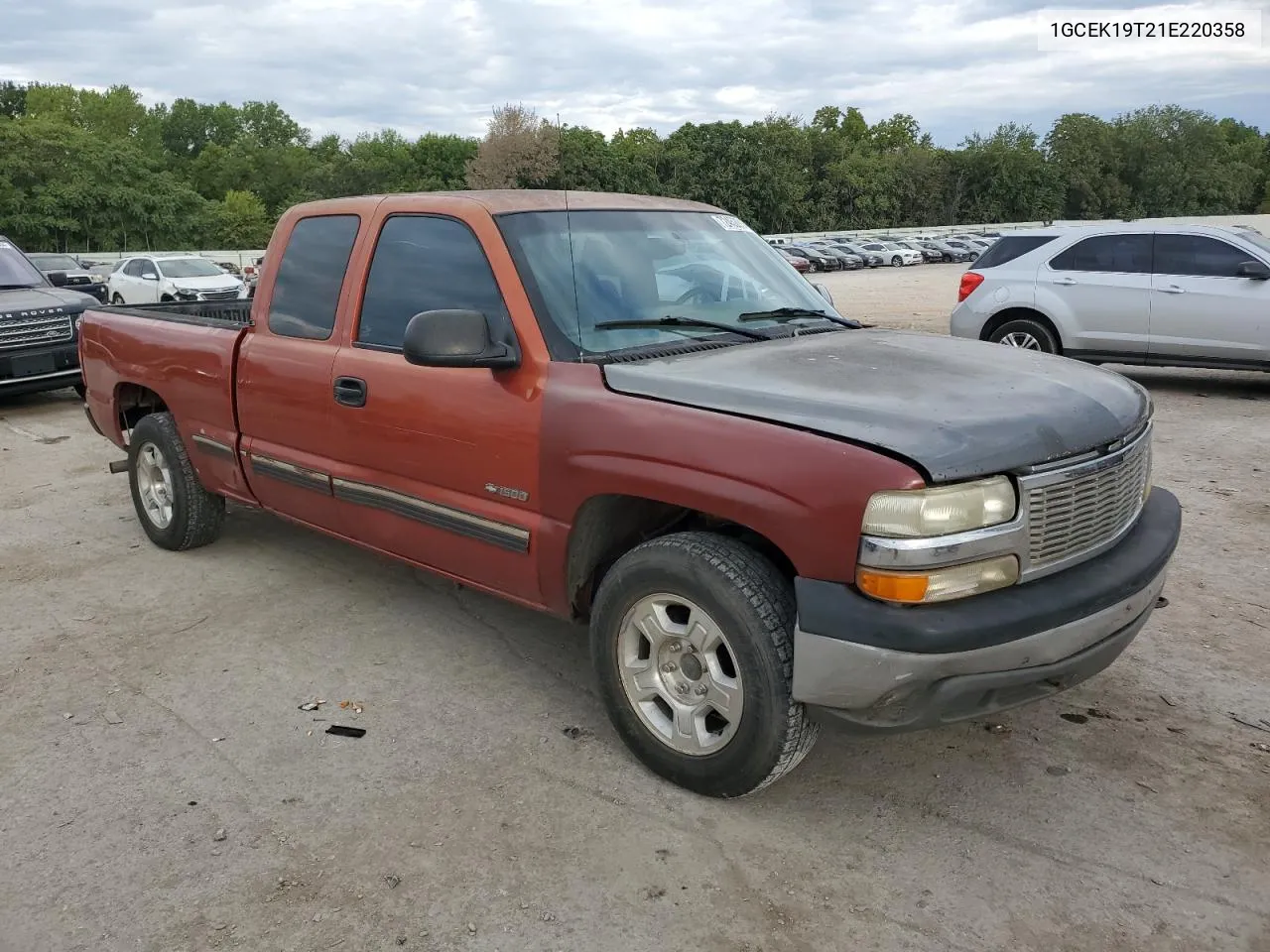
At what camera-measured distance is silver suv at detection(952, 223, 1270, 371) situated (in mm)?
9750

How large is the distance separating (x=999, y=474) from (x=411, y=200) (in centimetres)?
259

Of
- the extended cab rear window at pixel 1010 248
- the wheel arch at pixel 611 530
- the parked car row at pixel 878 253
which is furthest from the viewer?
the parked car row at pixel 878 253

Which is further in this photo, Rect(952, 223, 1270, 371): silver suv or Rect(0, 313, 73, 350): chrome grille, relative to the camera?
Rect(0, 313, 73, 350): chrome grille

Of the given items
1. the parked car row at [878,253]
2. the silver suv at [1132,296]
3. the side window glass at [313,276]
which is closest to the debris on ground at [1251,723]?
the side window glass at [313,276]

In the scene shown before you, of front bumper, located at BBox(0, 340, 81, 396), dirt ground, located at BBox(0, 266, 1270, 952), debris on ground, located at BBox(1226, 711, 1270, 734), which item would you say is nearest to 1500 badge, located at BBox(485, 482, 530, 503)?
dirt ground, located at BBox(0, 266, 1270, 952)

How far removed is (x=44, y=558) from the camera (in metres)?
5.64

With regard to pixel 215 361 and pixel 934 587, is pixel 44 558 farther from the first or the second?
pixel 934 587

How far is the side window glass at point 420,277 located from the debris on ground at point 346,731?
4.78 feet

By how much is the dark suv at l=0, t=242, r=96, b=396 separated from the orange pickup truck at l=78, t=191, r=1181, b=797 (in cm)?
668

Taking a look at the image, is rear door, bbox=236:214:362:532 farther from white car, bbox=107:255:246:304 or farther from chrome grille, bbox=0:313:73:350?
white car, bbox=107:255:246:304

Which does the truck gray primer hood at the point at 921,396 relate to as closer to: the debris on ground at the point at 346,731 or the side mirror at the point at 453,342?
the side mirror at the point at 453,342

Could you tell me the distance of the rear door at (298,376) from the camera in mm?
4293

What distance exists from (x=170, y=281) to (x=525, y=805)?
22.3 metres

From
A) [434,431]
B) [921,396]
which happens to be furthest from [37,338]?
[921,396]
